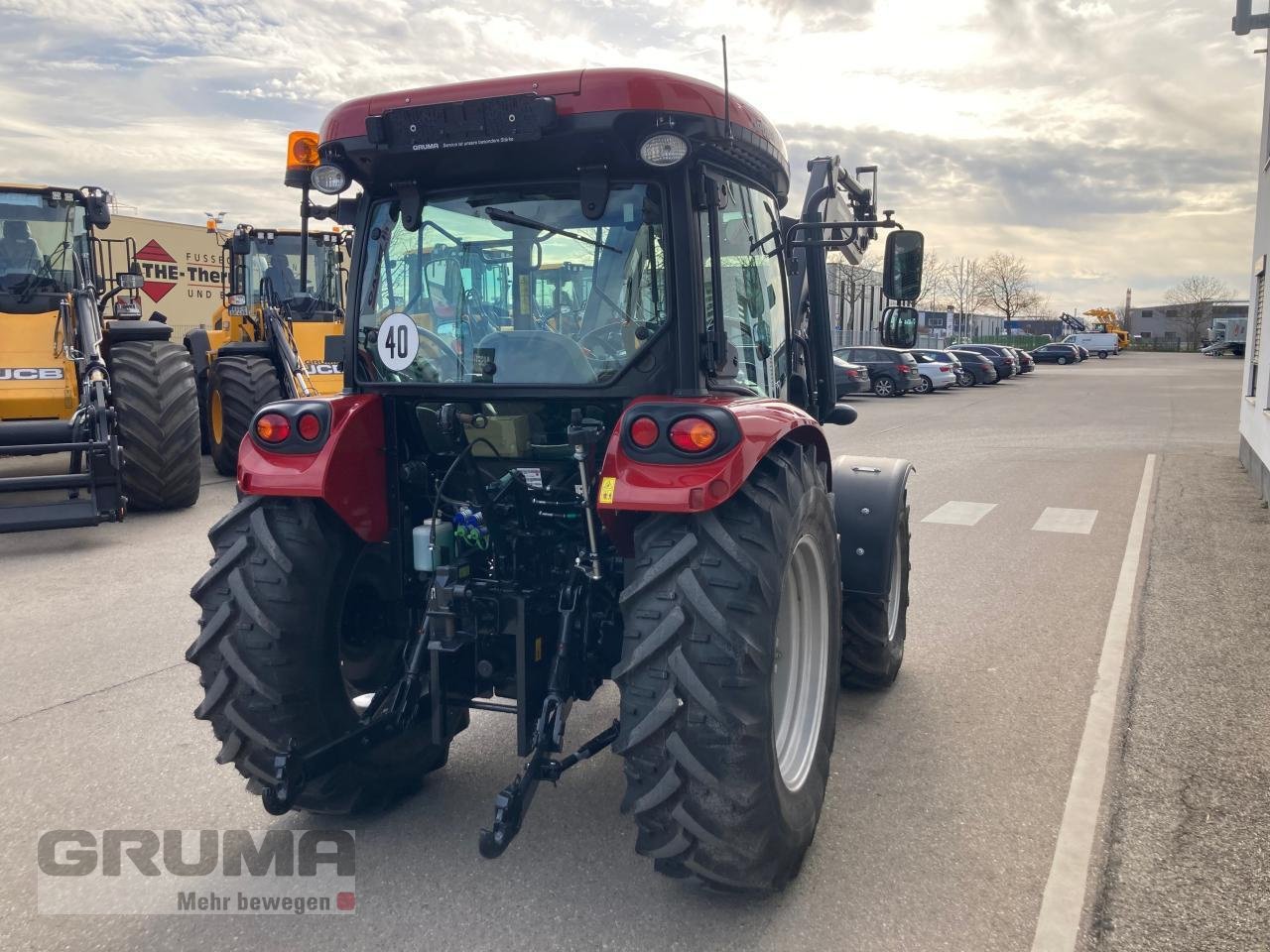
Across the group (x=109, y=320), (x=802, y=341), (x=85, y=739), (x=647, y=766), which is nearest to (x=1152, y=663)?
(x=802, y=341)

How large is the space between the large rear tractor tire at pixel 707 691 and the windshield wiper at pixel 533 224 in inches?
38.1

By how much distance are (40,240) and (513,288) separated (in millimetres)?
8760

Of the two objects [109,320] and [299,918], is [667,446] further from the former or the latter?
[109,320]

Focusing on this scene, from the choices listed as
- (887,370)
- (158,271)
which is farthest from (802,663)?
(887,370)

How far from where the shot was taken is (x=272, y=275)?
13398 millimetres

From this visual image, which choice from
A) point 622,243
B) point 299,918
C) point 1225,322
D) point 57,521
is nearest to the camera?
point 299,918

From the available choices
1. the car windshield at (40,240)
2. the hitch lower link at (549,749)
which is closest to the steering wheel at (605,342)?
the hitch lower link at (549,749)

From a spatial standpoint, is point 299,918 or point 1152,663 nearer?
point 299,918

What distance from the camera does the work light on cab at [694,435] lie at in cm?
295

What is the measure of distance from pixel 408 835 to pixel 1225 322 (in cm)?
8370

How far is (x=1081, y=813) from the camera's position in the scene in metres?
3.83

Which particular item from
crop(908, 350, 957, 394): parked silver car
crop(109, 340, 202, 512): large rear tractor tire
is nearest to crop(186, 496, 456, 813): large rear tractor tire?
crop(109, 340, 202, 512): large rear tractor tire

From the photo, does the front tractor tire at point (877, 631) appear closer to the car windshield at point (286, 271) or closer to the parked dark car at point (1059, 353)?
the car windshield at point (286, 271)

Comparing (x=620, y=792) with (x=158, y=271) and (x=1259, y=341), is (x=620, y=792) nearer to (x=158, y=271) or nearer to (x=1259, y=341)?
(x=1259, y=341)
